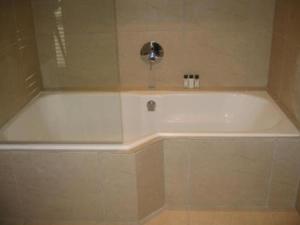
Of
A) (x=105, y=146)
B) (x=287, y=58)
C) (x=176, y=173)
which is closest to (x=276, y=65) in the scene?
(x=287, y=58)

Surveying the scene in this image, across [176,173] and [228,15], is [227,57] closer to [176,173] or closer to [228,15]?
[228,15]

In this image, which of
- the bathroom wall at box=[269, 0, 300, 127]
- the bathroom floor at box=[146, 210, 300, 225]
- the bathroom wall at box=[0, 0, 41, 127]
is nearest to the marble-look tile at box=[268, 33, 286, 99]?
the bathroom wall at box=[269, 0, 300, 127]

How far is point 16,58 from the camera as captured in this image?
209 centimetres

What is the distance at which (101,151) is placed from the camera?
1652 millimetres

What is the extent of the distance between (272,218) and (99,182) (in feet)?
3.67

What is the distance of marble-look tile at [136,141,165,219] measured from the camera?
1714 millimetres

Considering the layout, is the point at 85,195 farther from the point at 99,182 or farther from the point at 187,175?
the point at 187,175

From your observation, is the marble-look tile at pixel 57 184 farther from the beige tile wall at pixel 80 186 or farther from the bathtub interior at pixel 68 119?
the bathtub interior at pixel 68 119

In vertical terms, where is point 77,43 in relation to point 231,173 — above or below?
above

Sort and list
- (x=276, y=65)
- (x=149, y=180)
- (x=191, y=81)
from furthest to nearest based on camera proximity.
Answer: (x=191, y=81)
(x=276, y=65)
(x=149, y=180)

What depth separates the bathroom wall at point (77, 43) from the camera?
234cm

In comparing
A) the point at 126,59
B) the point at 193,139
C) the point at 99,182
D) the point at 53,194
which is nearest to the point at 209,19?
the point at 126,59

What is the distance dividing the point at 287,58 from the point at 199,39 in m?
0.70

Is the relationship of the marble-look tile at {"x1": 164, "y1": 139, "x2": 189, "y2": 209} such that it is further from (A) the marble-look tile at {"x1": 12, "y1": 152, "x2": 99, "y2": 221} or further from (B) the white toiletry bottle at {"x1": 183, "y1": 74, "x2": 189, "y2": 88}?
(B) the white toiletry bottle at {"x1": 183, "y1": 74, "x2": 189, "y2": 88}
